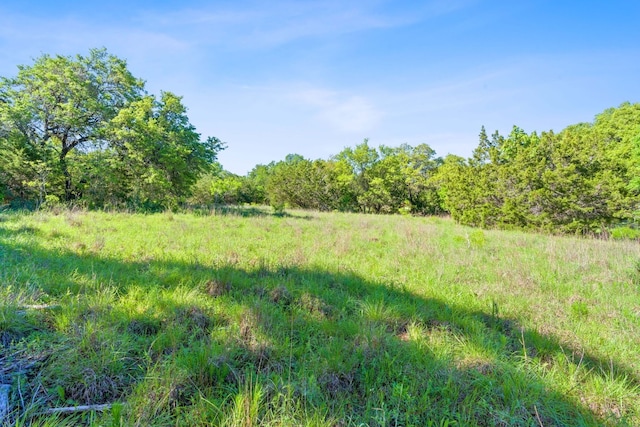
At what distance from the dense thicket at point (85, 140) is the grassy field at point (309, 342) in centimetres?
1014

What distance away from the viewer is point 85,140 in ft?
48.9

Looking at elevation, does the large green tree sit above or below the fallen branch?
above

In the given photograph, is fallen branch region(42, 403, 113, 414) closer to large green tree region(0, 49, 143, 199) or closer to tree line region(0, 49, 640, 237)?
tree line region(0, 49, 640, 237)

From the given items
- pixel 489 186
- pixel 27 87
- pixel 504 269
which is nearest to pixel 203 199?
pixel 27 87

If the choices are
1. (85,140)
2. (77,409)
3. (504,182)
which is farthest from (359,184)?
(77,409)

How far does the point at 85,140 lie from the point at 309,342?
18.3 metres

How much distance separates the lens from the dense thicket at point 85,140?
13.1 m

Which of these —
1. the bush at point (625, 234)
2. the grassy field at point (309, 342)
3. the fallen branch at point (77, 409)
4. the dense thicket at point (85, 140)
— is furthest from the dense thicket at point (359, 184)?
the fallen branch at point (77, 409)

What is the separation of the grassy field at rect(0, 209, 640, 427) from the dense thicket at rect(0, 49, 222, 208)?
10.1 metres

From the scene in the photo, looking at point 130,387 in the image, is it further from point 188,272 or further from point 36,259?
point 36,259

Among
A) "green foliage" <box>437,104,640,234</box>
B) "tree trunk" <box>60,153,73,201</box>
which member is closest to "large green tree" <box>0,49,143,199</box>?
"tree trunk" <box>60,153,73,201</box>

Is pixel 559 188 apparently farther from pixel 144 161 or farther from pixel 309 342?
pixel 144 161

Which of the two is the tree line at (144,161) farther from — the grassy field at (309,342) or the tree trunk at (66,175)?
the grassy field at (309,342)

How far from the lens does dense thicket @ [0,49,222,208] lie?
43.1 ft
